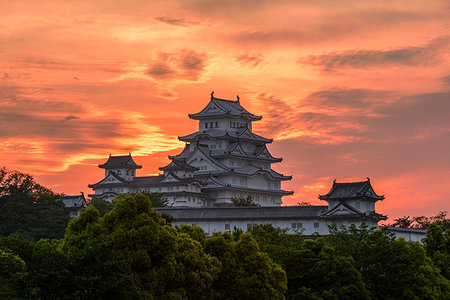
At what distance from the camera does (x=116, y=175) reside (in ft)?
398

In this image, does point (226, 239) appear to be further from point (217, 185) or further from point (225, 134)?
point (225, 134)

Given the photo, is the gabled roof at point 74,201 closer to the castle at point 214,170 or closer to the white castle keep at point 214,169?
the castle at point 214,170

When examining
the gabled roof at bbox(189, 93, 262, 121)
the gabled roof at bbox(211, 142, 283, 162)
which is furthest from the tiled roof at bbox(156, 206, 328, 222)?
the gabled roof at bbox(189, 93, 262, 121)

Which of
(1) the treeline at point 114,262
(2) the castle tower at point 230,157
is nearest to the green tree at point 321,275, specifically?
(1) the treeline at point 114,262

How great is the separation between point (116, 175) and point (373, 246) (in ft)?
255

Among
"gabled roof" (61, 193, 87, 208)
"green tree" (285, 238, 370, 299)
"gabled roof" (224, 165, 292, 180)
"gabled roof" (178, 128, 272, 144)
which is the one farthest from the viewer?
"gabled roof" (178, 128, 272, 144)

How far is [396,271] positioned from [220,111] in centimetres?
8044

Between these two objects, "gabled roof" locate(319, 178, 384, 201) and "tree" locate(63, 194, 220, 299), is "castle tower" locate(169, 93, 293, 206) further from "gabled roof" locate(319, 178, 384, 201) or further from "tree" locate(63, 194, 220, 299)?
"tree" locate(63, 194, 220, 299)

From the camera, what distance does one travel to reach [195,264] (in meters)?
35.8

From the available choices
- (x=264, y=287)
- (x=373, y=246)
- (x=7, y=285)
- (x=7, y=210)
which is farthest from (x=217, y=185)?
(x=7, y=285)

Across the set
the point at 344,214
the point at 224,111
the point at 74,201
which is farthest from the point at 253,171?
the point at 344,214

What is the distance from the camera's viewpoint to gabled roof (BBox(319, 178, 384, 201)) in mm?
81062

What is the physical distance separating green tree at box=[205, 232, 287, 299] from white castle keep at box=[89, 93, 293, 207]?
2825 inches

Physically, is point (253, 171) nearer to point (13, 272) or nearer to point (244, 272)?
point (244, 272)
